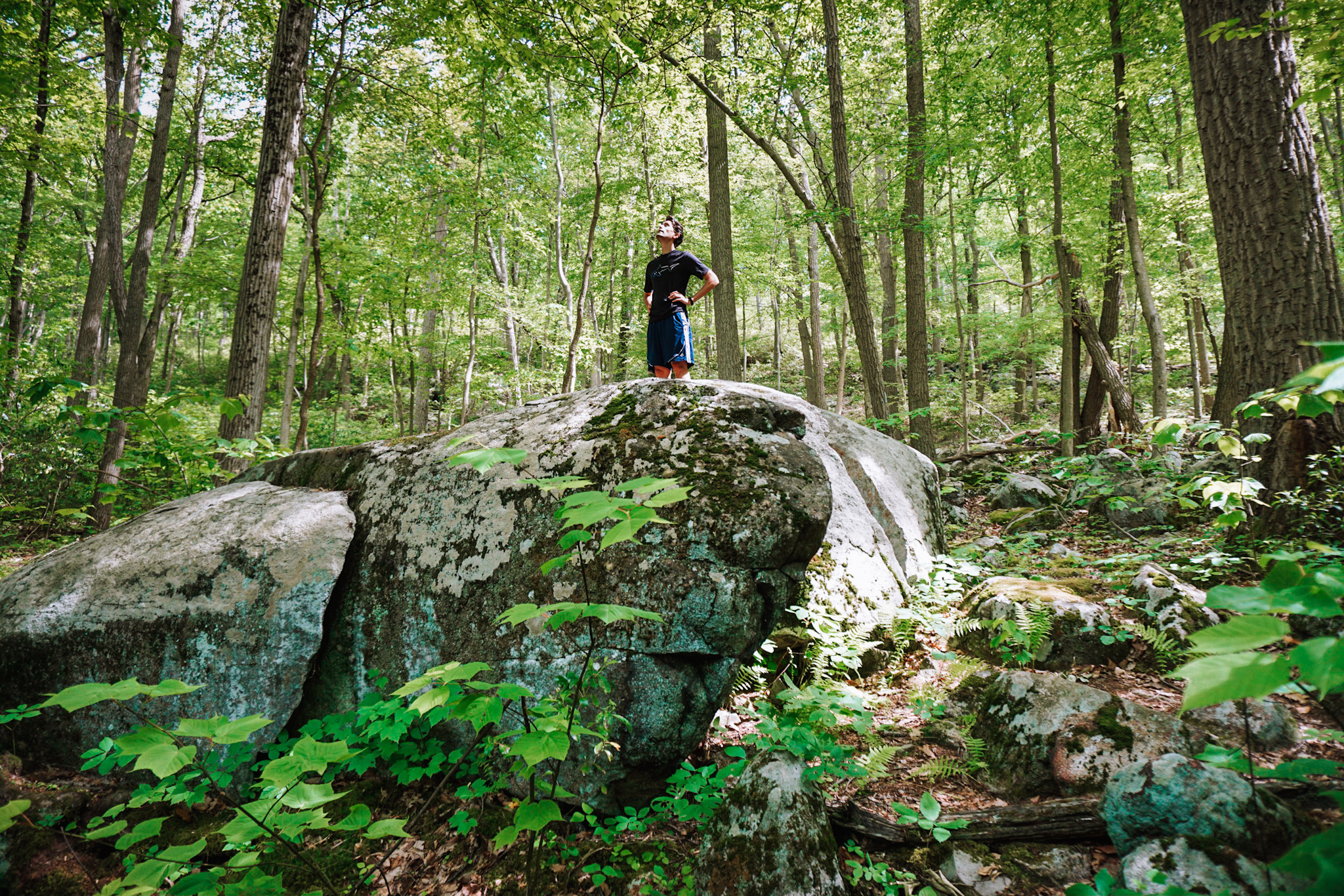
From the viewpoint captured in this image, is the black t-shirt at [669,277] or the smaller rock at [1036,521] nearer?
the black t-shirt at [669,277]

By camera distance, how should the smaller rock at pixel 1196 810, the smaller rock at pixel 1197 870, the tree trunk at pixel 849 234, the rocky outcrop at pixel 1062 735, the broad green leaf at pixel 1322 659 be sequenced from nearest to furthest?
1. the broad green leaf at pixel 1322 659
2. the smaller rock at pixel 1197 870
3. the smaller rock at pixel 1196 810
4. the rocky outcrop at pixel 1062 735
5. the tree trunk at pixel 849 234

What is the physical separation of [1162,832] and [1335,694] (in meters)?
1.59

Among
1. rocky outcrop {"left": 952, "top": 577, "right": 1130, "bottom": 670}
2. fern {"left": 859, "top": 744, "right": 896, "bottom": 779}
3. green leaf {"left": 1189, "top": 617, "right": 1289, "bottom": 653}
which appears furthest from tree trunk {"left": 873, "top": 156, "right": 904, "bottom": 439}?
green leaf {"left": 1189, "top": 617, "right": 1289, "bottom": 653}

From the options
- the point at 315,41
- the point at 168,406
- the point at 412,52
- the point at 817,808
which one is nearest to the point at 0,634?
the point at 168,406

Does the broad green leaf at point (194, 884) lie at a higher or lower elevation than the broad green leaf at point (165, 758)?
lower

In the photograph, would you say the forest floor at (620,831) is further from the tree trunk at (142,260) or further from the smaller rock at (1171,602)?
the tree trunk at (142,260)

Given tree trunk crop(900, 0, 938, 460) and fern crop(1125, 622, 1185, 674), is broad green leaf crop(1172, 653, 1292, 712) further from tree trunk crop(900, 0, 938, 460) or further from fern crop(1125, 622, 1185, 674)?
tree trunk crop(900, 0, 938, 460)

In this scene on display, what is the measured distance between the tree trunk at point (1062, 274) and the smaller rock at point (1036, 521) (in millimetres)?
2601

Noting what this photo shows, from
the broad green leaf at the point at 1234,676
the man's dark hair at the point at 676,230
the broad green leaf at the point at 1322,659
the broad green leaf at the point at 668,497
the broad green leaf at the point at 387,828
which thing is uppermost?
the man's dark hair at the point at 676,230

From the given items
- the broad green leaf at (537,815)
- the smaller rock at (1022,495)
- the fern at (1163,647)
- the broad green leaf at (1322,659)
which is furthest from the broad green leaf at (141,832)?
the smaller rock at (1022,495)

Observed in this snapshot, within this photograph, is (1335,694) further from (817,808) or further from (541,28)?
(541,28)

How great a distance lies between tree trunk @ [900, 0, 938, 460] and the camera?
8859 mm

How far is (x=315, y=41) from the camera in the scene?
7.40 meters

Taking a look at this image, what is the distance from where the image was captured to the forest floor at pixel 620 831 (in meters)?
2.26
